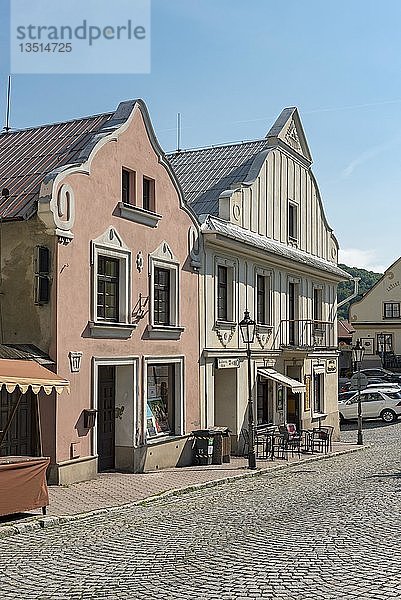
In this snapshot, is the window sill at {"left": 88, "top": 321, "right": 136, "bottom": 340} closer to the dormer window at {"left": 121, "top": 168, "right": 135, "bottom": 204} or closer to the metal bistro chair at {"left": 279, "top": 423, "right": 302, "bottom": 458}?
the dormer window at {"left": 121, "top": 168, "right": 135, "bottom": 204}

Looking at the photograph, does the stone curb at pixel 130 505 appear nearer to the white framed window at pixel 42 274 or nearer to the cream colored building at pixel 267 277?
the cream colored building at pixel 267 277

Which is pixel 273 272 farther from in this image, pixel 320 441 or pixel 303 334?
pixel 320 441

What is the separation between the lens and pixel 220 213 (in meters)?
26.3

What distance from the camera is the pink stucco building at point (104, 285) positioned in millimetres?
17766

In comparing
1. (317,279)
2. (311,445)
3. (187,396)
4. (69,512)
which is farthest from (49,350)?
(317,279)

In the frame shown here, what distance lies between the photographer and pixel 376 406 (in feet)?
142

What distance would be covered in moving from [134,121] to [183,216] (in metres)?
3.31

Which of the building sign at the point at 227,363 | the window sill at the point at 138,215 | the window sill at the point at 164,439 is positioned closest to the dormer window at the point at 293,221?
the building sign at the point at 227,363

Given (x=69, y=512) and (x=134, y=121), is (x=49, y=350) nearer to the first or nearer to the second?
(x=69, y=512)

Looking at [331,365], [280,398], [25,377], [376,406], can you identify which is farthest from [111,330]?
[376,406]

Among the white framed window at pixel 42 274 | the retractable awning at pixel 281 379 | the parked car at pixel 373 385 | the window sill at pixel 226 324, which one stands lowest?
the parked car at pixel 373 385

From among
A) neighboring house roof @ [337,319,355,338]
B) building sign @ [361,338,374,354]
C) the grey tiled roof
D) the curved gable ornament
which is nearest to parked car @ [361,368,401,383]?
building sign @ [361,338,374,354]

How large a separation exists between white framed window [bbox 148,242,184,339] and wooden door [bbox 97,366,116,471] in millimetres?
1668

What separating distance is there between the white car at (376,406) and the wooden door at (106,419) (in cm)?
2431
